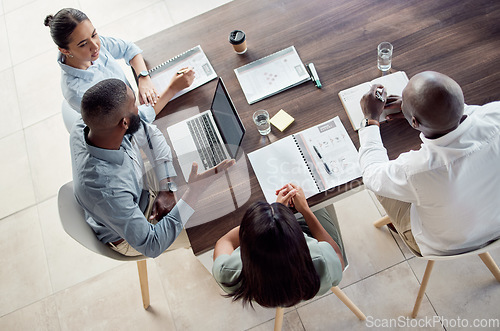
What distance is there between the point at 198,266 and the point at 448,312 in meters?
1.37

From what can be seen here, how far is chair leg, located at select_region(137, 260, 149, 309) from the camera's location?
200cm

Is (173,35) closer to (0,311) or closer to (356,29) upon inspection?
(356,29)

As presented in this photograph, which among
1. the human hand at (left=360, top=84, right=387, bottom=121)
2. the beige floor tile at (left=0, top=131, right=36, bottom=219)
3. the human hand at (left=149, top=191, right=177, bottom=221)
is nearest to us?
the human hand at (left=360, top=84, right=387, bottom=121)

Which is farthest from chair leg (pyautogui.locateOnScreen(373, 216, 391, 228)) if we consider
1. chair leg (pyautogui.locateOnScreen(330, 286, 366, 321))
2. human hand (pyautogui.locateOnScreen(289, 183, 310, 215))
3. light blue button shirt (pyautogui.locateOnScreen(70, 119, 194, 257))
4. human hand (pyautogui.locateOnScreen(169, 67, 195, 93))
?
human hand (pyautogui.locateOnScreen(169, 67, 195, 93))

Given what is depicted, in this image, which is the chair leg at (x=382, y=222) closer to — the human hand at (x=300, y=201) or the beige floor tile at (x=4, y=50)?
the human hand at (x=300, y=201)

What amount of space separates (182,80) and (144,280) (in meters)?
1.06

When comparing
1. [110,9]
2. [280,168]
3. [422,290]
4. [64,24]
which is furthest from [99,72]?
[422,290]

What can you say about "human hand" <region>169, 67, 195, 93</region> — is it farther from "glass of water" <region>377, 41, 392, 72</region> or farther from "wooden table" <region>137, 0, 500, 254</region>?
"glass of water" <region>377, 41, 392, 72</region>

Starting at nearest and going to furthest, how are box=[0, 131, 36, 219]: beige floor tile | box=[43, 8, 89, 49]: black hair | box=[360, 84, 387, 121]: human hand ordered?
box=[360, 84, 387, 121]: human hand
box=[43, 8, 89, 49]: black hair
box=[0, 131, 36, 219]: beige floor tile

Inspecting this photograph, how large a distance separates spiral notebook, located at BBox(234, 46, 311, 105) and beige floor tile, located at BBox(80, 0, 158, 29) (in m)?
1.86

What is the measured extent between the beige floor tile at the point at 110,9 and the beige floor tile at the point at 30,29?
0.22 metres

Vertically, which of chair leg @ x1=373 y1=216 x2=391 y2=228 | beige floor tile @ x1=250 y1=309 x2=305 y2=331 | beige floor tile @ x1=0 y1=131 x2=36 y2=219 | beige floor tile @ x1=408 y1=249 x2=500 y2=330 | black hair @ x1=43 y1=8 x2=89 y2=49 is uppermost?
black hair @ x1=43 y1=8 x2=89 y2=49

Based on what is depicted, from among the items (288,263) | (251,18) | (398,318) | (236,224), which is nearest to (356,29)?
(251,18)

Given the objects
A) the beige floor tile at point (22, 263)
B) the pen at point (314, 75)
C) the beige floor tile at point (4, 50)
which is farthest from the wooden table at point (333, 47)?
the beige floor tile at point (4, 50)
